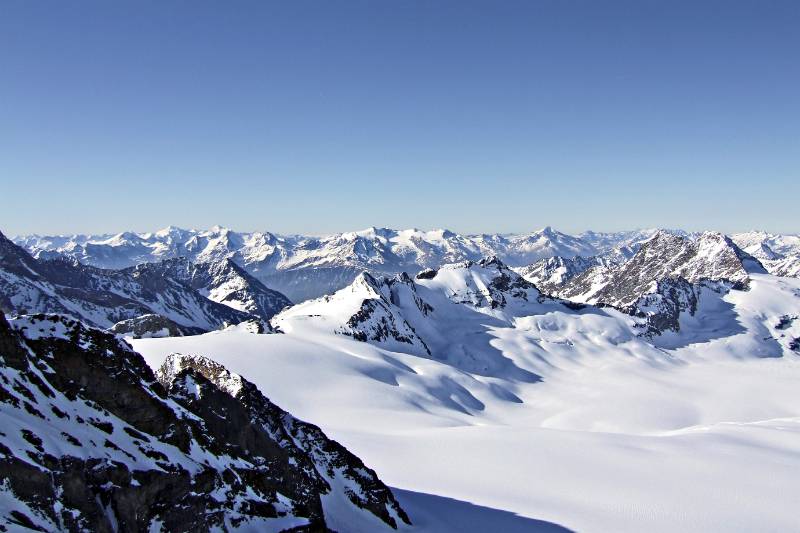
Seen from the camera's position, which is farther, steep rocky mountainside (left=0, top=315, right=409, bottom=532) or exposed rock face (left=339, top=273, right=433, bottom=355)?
exposed rock face (left=339, top=273, right=433, bottom=355)

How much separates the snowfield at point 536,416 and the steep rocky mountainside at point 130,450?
13.8 meters

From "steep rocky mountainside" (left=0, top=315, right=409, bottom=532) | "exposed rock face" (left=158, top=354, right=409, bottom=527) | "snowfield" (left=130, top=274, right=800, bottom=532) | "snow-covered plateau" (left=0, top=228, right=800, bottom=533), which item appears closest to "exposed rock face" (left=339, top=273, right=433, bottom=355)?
"snow-covered plateau" (left=0, top=228, right=800, bottom=533)

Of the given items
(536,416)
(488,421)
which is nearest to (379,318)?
(536,416)

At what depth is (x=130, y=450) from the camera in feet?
73.7

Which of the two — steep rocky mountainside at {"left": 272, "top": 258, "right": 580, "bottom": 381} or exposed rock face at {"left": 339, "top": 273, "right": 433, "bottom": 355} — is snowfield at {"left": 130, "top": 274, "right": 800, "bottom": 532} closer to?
steep rocky mountainside at {"left": 272, "top": 258, "right": 580, "bottom": 381}

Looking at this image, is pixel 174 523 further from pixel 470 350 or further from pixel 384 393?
pixel 470 350

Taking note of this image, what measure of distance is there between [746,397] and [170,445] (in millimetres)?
161737

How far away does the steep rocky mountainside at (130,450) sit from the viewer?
61.5ft

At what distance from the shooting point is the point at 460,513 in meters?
40.4

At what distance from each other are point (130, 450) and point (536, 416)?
104445 mm

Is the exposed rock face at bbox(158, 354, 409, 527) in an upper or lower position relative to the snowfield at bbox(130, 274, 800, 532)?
upper

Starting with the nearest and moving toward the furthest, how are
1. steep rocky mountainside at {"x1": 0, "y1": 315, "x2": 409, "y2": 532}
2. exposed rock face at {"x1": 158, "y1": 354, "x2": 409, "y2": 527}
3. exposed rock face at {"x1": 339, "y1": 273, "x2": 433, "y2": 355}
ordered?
1. steep rocky mountainside at {"x1": 0, "y1": 315, "x2": 409, "y2": 532}
2. exposed rock face at {"x1": 158, "y1": 354, "x2": 409, "y2": 527}
3. exposed rock face at {"x1": 339, "y1": 273, "x2": 433, "y2": 355}

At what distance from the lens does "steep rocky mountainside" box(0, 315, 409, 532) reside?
18.7 m

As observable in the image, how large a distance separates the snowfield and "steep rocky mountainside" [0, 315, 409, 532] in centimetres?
1379
